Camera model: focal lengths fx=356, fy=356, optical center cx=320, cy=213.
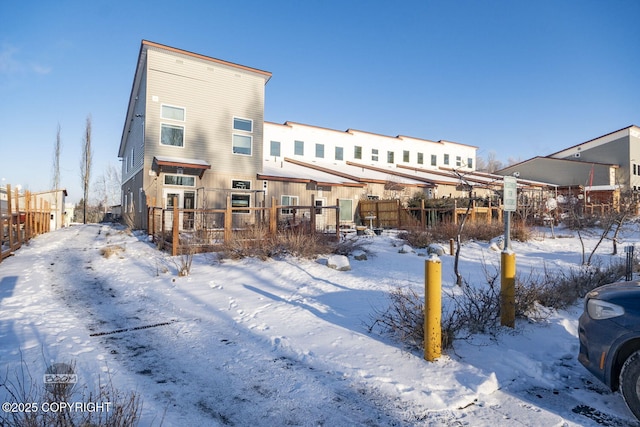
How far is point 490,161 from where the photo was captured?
78.0 metres

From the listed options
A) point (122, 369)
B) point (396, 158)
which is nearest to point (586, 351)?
point (122, 369)

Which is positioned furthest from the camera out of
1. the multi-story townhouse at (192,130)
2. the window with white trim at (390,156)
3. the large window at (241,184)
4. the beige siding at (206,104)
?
the window with white trim at (390,156)

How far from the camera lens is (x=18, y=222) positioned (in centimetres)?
1255

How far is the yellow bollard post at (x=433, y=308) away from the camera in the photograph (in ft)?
12.0

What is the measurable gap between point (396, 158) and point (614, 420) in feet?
112

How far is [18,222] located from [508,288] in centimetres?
1531

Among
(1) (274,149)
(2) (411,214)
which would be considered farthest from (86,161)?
(2) (411,214)

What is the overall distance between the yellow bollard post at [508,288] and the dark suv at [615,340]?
46.8 inches

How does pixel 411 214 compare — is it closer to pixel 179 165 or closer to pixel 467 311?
pixel 179 165

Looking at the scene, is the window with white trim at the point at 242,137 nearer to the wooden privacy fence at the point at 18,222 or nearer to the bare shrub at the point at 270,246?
the wooden privacy fence at the point at 18,222

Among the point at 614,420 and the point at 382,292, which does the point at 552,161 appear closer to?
the point at 382,292

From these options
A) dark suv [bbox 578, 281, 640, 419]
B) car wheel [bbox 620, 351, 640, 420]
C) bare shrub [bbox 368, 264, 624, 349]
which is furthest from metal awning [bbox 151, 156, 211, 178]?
car wheel [bbox 620, 351, 640, 420]

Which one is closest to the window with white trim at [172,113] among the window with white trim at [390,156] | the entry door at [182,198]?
the entry door at [182,198]
